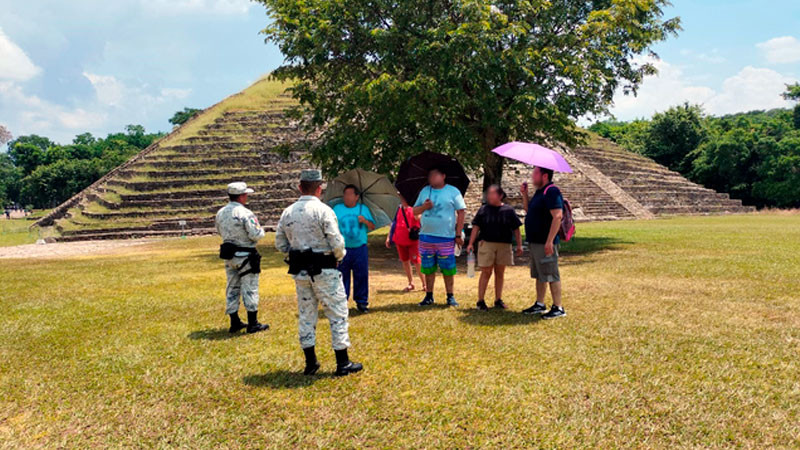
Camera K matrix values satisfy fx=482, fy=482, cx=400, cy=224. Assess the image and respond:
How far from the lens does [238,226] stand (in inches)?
236

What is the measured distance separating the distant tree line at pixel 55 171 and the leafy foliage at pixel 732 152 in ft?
231

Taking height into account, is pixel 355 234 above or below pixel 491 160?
below

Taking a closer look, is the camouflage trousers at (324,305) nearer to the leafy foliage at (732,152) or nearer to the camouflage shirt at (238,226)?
the camouflage shirt at (238,226)

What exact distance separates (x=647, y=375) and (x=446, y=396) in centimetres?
184

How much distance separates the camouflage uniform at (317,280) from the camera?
452cm

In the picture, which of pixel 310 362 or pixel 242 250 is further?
pixel 242 250

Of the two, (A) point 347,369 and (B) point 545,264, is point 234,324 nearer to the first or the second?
(A) point 347,369

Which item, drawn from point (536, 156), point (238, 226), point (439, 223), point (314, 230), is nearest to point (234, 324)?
point (238, 226)

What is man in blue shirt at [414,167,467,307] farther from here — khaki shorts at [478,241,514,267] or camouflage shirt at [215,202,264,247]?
camouflage shirt at [215,202,264,247]

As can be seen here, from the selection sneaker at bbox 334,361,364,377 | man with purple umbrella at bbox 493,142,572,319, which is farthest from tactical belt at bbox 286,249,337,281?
man with purple umbrella at bbox 493,142,572,319

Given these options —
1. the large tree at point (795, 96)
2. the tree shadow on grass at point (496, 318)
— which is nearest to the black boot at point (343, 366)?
the tree shadow on grass at point (496, 318)

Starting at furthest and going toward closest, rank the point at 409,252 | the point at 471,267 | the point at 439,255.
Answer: the point at 409,252 → the point at 471,267 → the point at 439,255

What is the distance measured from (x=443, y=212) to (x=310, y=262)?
2773 millimetres

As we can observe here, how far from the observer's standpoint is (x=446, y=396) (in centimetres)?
399
